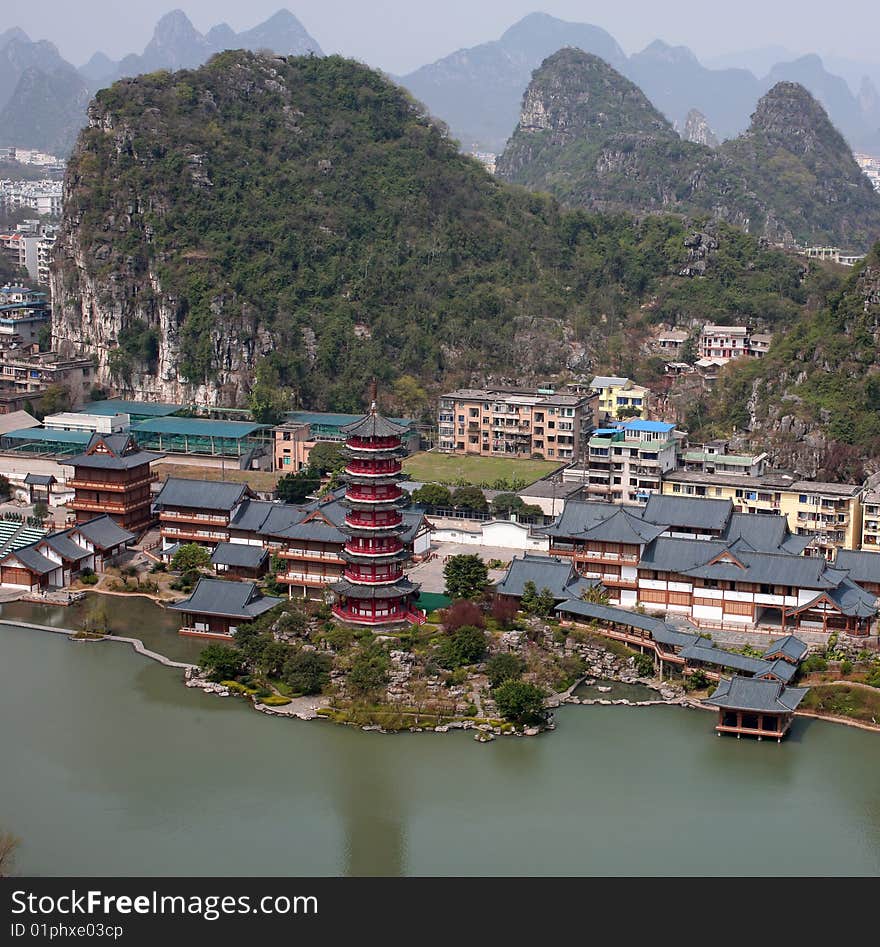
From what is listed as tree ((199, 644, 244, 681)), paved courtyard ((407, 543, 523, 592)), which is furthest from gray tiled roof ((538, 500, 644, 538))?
tree ((199, 644, 244, 681))

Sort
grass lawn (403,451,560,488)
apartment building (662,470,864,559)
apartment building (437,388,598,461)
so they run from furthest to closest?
apartment building (437,388,598,461), grass lawn (403,451,560,488), apartment building (662,470,864,559)

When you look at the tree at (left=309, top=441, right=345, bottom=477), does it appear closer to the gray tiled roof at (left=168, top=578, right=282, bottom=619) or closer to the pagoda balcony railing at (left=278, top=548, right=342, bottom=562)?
the pagoda balcony railing at (left=278, top=548, right=342, bottom=562)

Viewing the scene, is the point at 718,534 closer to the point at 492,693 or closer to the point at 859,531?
the point at 859,531

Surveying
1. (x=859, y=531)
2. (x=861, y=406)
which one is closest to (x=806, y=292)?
(x=861, y=406)

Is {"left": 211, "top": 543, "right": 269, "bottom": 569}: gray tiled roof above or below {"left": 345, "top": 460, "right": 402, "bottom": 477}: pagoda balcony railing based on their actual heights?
below

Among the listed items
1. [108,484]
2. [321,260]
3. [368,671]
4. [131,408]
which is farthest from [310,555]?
[321,260]

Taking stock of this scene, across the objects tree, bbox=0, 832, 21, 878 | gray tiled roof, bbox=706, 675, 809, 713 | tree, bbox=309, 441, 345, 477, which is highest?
tree, bbox=309, 441, 345, 477

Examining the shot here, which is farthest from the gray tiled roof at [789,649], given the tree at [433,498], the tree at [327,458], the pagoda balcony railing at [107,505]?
the tree at [327,458]
